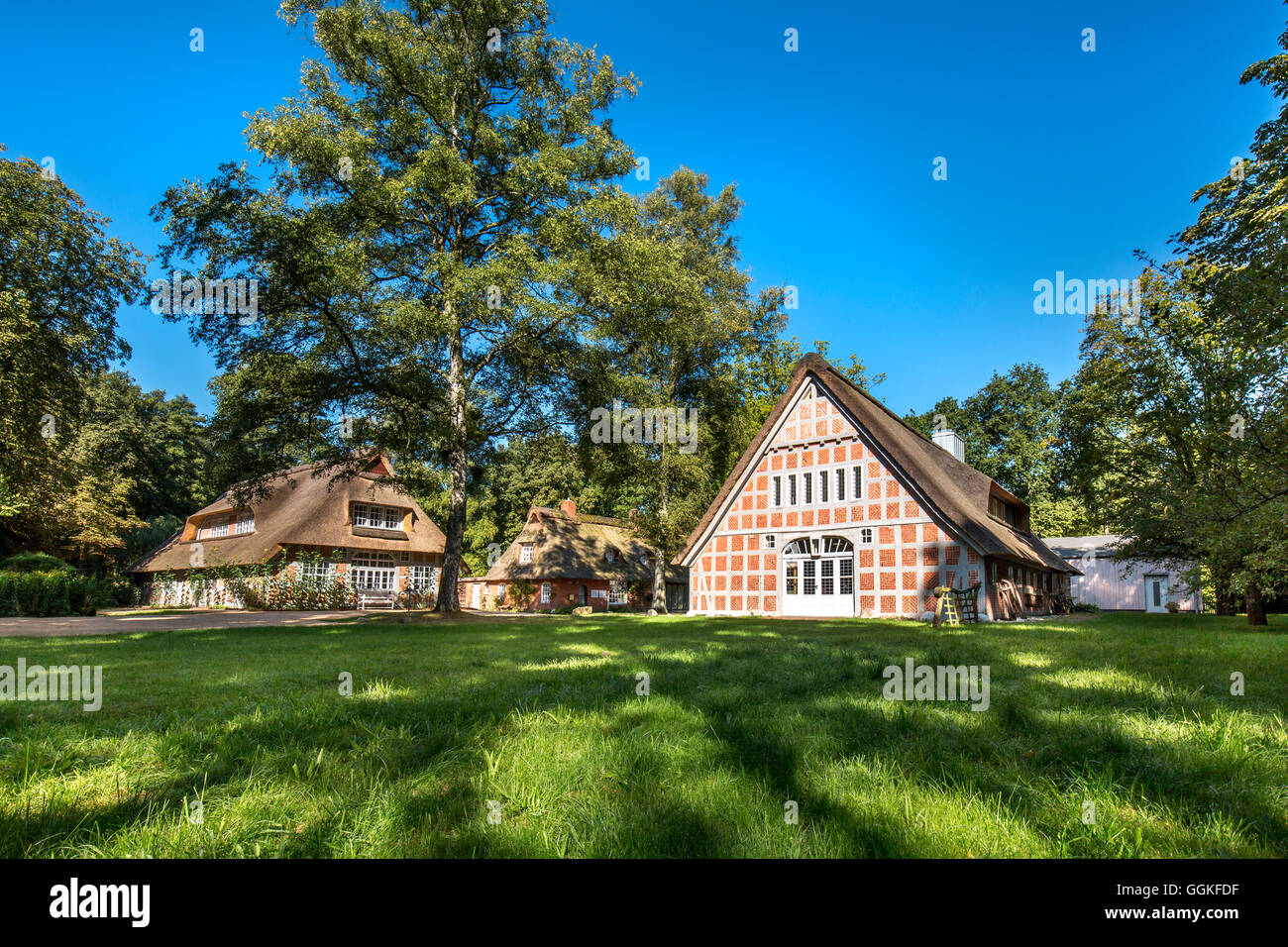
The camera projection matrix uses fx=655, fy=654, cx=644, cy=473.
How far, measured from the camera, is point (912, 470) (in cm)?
2364

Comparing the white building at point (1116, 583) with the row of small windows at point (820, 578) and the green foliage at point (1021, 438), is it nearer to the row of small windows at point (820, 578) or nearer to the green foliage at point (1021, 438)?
the green foliage at point (1021, 438)

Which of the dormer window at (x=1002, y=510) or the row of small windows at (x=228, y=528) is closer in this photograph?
the dormer window at (x=1002, y=510)

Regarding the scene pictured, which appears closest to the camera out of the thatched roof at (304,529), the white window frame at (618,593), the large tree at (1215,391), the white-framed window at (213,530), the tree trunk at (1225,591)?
the large tree at (1215,391)

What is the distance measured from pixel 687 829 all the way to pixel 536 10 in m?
26.3

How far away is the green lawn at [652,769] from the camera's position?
252 cm

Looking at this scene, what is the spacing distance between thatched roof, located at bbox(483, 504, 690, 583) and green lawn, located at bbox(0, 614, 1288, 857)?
3629cm
